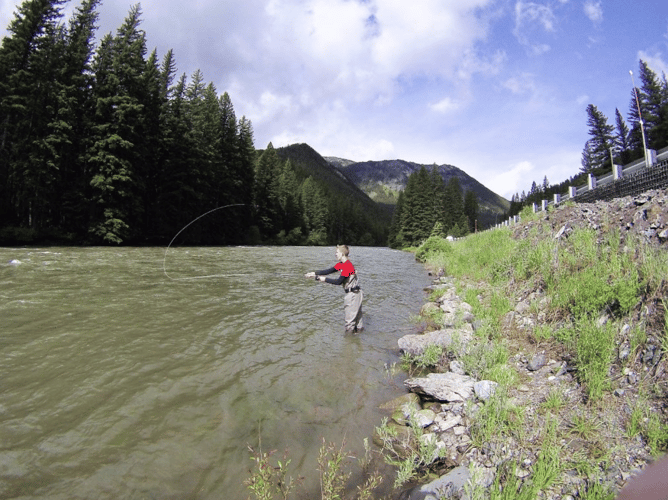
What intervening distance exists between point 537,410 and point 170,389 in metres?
4.74

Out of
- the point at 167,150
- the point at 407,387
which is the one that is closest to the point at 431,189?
the point at 167,150

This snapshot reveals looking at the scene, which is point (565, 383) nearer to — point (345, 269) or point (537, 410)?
point (537, 410)

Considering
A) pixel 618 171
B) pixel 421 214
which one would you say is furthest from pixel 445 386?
pixel 421 214

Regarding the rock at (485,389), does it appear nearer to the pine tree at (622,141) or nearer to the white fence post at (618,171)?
the white fence post at (618,171)

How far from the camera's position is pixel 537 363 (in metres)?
4.70

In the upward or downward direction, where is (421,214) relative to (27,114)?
downward

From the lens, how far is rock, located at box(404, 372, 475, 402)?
427cm

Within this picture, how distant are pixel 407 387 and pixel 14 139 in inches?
1452

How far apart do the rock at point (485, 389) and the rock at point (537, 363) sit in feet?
3.15

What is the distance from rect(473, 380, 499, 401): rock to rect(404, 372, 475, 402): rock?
0.11m

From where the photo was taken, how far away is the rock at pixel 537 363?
4680 mm

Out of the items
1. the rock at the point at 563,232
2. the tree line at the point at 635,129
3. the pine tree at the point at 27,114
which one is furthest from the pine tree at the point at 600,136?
the pine tree at the point at 27,114

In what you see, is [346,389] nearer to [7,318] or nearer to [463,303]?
[463,303]

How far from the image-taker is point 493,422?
135 inches
